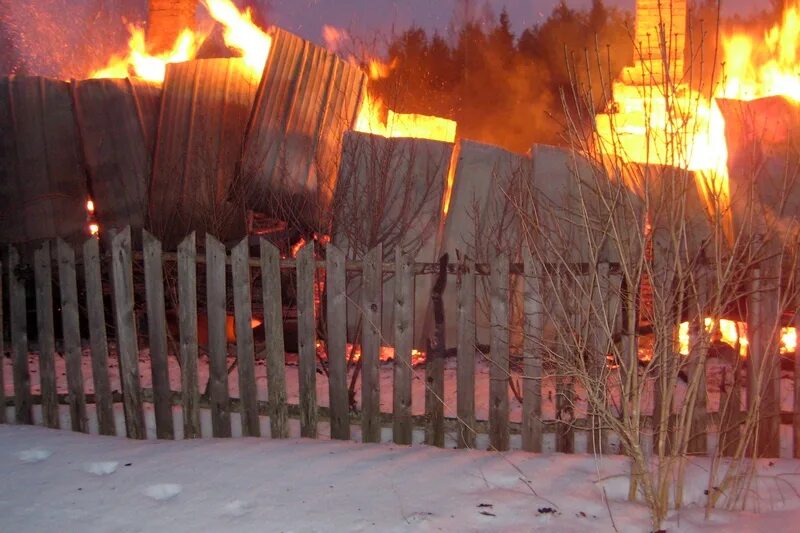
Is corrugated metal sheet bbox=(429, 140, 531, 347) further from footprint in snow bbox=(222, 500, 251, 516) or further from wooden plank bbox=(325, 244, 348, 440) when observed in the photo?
footprint in snow bbox=(222, 500, 251, 516)

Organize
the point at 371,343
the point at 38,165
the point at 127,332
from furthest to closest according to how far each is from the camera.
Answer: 1. the point at 38,165
2. the point at 127,332
3. the point at 371,343

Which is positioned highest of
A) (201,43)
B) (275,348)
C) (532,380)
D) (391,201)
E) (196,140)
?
(201,43)

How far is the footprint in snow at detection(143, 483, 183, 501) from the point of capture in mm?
3824

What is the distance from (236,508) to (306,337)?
143 centimetres

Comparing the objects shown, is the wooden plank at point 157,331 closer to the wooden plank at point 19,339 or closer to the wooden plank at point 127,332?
the wooden plank at point 127,332

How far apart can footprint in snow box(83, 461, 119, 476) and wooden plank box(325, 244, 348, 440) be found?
4.95 ft

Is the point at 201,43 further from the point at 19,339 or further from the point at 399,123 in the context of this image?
the point at 19,339

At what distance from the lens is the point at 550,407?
5.88 m

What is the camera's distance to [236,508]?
3.64 metres

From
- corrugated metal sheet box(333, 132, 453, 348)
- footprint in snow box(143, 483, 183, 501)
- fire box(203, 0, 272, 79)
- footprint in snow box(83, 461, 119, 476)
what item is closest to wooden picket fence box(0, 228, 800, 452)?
footprint in snow box(83, 461, 119, 476)

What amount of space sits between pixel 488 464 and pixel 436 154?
14.7 feet

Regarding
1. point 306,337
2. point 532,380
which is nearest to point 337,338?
point 306,337

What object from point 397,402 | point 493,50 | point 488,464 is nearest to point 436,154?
point 397,402

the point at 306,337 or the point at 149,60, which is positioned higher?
the point at 149,60
